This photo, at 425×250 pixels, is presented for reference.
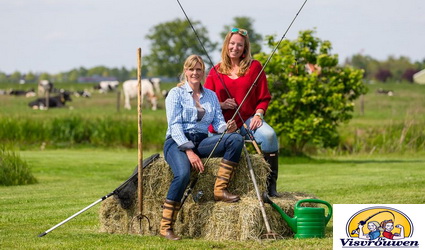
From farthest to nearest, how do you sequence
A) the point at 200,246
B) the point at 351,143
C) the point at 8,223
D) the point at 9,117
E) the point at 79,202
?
the point at 9,117
the point at 351,143
the point at 79,202
the point at 8,223
the point at 200,246

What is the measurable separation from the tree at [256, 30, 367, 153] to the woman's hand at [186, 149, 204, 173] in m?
14.7

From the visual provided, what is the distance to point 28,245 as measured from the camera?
8.77 metres

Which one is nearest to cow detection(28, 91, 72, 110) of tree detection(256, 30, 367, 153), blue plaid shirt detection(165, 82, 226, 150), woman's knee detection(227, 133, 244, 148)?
tree detection(256, 30, 367, 153)

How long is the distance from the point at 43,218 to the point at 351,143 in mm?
19012

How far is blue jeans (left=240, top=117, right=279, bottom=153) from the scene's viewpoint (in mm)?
9867

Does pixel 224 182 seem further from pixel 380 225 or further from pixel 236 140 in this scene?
pixel 380 225

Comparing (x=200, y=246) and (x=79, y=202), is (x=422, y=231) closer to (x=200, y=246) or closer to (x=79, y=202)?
(x=200, y=246)

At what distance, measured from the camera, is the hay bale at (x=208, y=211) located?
29.9 ft

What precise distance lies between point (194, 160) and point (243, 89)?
3.66 ft

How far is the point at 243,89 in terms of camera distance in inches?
391

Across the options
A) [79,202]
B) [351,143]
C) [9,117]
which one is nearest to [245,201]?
[79,202]

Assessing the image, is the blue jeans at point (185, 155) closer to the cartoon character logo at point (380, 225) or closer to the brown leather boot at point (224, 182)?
the brown leather boot at point (224, 182)

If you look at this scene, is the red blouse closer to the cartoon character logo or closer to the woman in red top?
the woman in red top

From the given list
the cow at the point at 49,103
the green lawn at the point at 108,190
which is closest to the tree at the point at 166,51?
the cow at the point at 49,103
